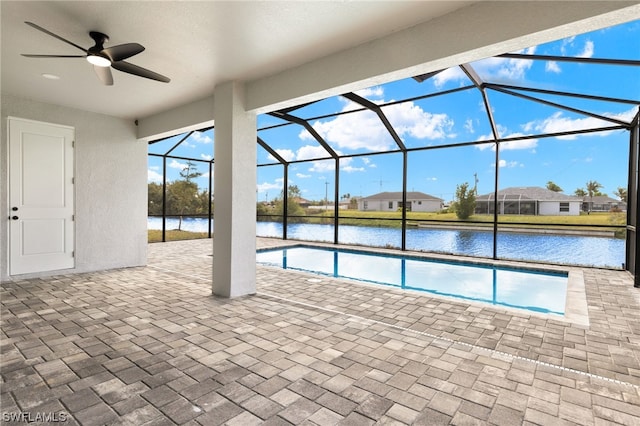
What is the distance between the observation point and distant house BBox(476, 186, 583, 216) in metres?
7.60

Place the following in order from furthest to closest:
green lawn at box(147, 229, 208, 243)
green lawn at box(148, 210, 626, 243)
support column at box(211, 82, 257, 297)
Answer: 1. green lawn at box(147, 229, 208, 243)
2. green lawn at box(148, 210, 626, 243)
3. support column at box(211, 82, 257, 297)

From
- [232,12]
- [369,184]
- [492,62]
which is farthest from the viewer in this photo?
[369,184]

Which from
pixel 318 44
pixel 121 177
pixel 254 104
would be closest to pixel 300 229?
pixel 121 177

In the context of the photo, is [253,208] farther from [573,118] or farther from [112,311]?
[573,118]

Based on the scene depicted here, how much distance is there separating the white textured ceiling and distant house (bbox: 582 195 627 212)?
658 cm

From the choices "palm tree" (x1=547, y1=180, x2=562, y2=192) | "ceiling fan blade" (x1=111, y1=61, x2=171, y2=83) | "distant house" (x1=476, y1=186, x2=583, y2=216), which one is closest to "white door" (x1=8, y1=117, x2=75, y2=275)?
"ceiling fan blade" (x1=111, y1=61, x2=171, y2=83)

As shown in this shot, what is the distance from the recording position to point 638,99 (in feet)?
15.6

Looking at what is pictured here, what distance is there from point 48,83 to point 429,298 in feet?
18.1

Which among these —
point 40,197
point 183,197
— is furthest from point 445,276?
point 183,197

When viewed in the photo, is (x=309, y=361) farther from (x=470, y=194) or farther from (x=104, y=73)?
(x=470, y=194)

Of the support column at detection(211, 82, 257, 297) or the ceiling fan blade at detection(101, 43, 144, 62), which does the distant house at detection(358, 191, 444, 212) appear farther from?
the ceiling fan blade at detection(101, 43, 144, 62)

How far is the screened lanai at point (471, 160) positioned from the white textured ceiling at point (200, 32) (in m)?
2.04

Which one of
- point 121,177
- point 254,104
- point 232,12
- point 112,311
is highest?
point 232,12

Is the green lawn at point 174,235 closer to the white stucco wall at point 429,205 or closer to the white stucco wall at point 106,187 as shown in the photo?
the white stucco wall at point 106,187
